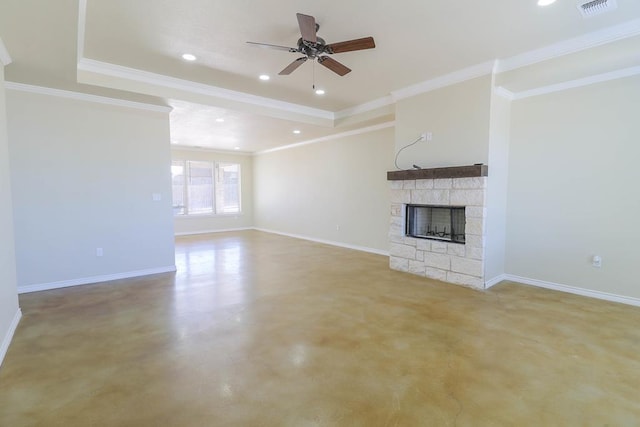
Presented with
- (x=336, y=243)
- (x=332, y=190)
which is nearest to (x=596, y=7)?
(x=332, y=190)

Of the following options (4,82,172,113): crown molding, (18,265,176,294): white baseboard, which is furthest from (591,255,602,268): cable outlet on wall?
(4,82,172,113): crown molding

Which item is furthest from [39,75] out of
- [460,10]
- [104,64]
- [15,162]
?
[460,10]

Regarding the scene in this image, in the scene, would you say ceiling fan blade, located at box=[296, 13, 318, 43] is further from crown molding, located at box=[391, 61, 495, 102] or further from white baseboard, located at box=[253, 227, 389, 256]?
white baseboard, located at box=[253, 227, 389, 256]

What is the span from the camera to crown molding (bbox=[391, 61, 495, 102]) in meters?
3.87

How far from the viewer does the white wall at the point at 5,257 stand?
2621mm

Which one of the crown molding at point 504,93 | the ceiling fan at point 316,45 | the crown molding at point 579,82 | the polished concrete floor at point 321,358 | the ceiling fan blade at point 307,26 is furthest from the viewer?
the crown molding at point 504,93

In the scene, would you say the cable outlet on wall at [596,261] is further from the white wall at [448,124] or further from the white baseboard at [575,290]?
the white wall at [448,124]

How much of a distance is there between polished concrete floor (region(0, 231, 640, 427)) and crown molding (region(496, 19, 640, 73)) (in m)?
2.80

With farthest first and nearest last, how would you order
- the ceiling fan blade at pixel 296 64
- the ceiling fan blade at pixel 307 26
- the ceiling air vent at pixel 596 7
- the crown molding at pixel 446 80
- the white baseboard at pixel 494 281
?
1. the white baseboard at pixel 494 281
2. the crown molding at pixel 446 80
3. the ceiling fan blade at pixel 296 64
4. the ceiling air vent at pixel 596 7
5. the ceiling fan blade at pixel 307 26

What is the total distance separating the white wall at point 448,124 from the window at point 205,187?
6.69 m

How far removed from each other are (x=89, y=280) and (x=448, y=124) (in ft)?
18.3

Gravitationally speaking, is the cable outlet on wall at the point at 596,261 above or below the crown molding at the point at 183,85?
below

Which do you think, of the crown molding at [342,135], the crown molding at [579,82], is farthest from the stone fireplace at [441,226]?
the crown molding at [342,135]

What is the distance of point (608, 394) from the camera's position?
2.00 meters
